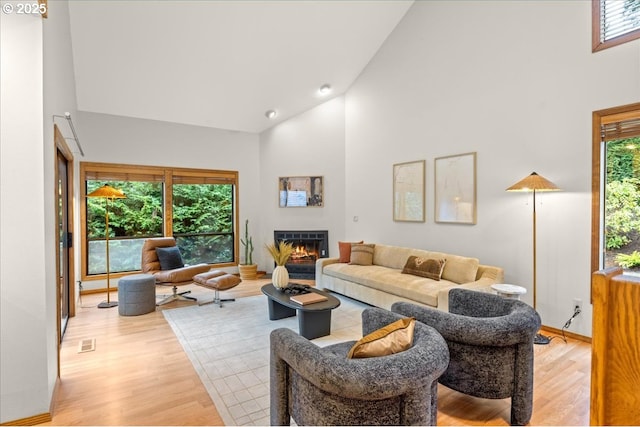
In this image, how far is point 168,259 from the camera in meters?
5.12

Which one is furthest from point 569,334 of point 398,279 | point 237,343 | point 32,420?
point 32,420

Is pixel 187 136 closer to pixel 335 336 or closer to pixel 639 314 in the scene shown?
pixel 335 336

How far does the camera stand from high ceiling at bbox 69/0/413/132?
414cm

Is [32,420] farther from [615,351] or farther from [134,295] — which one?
[615,351]

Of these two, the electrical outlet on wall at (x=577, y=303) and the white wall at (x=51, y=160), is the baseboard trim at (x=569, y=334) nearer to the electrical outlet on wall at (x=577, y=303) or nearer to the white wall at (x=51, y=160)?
the electrical outlet on wall at (x=577, y=303)

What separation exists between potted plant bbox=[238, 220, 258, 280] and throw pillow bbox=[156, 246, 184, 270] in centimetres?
163

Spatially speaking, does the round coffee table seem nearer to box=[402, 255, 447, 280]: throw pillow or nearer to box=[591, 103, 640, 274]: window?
box=[402, 255, 447, 280]: throw pillow

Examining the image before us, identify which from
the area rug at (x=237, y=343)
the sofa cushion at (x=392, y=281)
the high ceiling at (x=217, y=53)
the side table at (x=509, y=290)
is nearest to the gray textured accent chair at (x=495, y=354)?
the area rug at (x=237, y=343)

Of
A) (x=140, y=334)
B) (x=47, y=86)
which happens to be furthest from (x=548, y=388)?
(x=47, y=86)

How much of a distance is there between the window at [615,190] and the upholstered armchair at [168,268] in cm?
493

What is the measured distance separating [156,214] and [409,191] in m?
4.58

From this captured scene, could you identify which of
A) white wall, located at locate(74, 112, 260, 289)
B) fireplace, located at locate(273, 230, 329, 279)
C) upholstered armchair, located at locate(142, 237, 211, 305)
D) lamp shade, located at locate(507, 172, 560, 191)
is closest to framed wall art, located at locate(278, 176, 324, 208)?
fireplace, located at locate(273, 230, 329, 279)

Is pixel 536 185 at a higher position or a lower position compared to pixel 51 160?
lower

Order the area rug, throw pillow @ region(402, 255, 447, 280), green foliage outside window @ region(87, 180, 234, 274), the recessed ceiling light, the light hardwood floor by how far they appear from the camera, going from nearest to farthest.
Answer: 1. the light hardwood floor
2. the area rug
3. throw pillow @ region(402, 255, 447, 280)
4. green foliage outside window @ region(87, 180, 234, 274)
5. the recessed ceiling light
